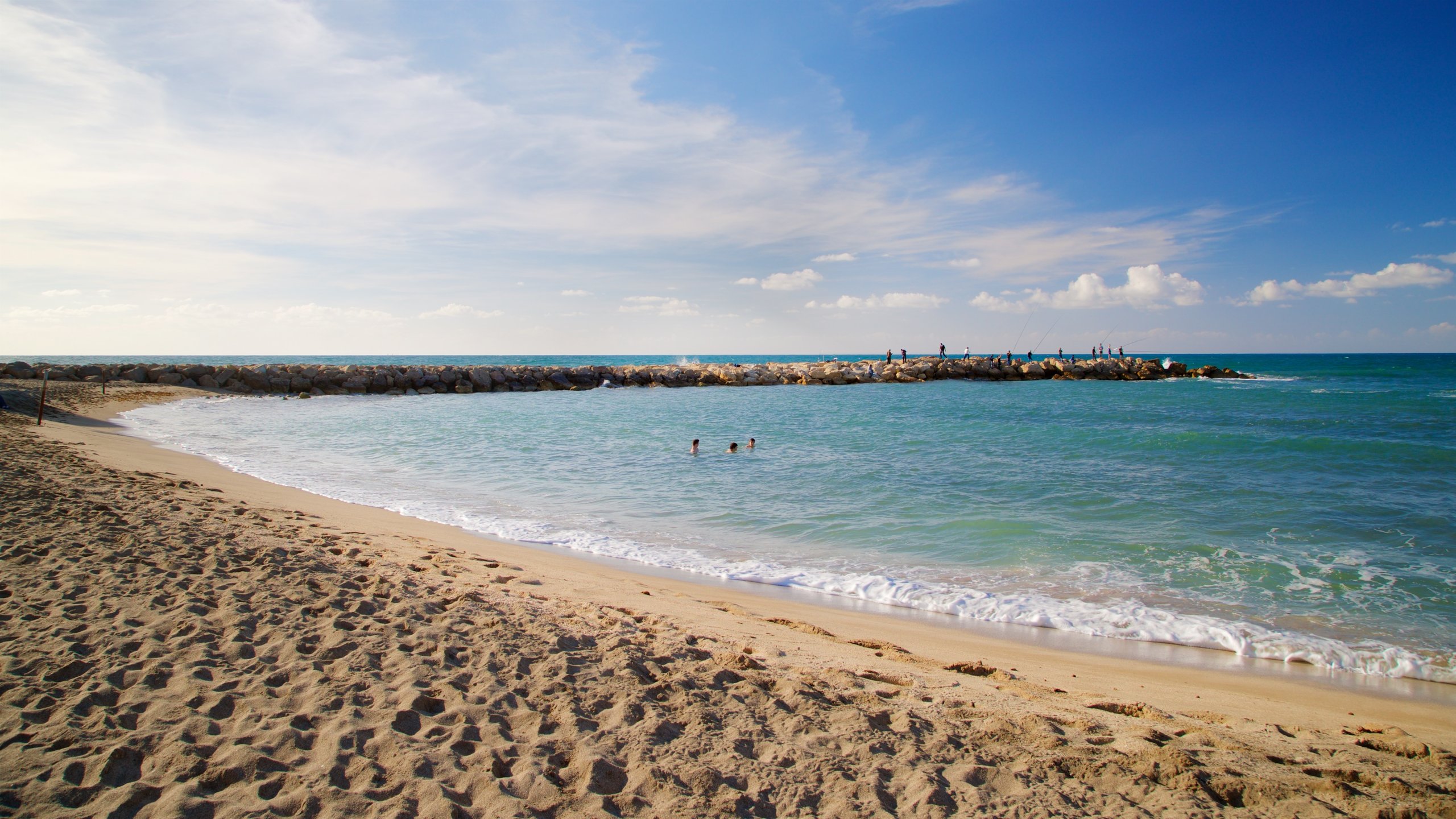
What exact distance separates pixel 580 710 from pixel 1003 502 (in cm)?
888

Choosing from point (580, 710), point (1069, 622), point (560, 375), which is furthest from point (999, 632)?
point (560, 375)

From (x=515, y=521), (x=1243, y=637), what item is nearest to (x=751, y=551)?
(x=515, y=521)

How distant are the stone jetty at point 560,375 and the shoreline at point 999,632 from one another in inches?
1332

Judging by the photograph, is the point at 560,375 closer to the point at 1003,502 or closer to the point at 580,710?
the point at 1003,502

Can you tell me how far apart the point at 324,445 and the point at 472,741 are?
16874mm

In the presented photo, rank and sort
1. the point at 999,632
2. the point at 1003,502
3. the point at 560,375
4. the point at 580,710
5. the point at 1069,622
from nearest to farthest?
the point at 580,710, the point at 999,632, the point at 1069,622, the point at 1003,502, the point at 560,375

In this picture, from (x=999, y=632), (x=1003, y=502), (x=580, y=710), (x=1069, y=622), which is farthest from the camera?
(x=1003, y=502)

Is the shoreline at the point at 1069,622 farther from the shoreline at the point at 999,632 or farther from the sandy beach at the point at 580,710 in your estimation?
the sandy beach at the point at 580,710

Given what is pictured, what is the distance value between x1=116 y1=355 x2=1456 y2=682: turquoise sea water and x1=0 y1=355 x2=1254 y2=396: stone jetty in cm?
1373

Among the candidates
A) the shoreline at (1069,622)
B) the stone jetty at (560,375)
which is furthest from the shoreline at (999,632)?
the stone jetty at (560,375)

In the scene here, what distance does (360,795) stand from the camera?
278cm

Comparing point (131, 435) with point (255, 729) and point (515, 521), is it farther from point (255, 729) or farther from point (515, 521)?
point (255, 729)

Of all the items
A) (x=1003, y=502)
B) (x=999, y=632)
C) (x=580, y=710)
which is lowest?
(x=999, y=632)

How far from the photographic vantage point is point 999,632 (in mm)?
5941
